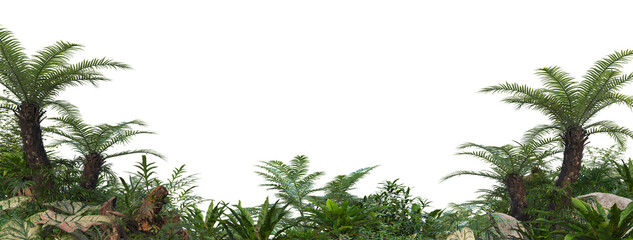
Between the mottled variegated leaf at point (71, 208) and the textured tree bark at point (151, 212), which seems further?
the mottled variegated leaf at point (71, 208)

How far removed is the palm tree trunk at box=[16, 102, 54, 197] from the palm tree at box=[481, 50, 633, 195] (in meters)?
8.23

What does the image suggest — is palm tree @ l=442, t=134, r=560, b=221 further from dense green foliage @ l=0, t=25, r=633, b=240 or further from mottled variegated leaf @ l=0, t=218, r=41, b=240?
mottled variegated leaf @ l=0, t=218, r=41, b=240

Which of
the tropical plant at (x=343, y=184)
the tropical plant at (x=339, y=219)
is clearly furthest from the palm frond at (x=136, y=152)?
the tropical plant at (x=339, y=219)

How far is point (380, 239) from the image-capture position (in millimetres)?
5328

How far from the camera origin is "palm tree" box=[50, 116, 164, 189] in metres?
8.74

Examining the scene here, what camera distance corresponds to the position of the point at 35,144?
802cm

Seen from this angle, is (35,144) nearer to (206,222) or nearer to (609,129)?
(206,222)

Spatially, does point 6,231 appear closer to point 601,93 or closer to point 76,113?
point 76,113

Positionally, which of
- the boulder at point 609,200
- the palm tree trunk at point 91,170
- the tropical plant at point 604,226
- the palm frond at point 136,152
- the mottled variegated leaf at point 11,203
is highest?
the palm frond at point 136,152

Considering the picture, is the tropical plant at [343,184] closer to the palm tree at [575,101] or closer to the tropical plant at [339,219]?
the tropical plant at [339,219]

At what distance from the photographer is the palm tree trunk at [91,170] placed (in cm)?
863

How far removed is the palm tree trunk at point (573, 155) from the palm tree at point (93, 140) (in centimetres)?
771

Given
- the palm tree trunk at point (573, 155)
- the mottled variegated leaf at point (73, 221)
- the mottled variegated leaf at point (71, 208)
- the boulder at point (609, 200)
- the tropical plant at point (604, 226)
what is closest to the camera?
the tropical plant at point (604, 226)

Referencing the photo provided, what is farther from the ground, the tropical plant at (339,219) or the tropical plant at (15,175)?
the tropical plant at (15,175)
